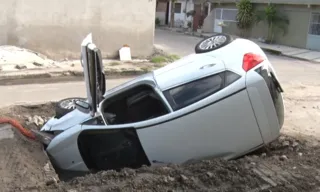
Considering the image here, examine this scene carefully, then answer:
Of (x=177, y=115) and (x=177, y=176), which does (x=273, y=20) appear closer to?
(x=177, y=115)

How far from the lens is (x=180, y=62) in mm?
5203

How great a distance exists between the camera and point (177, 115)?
14.7ft

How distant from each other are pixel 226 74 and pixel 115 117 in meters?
1.41

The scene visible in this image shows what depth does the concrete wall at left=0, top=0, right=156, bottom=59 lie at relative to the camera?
14367 millimetres

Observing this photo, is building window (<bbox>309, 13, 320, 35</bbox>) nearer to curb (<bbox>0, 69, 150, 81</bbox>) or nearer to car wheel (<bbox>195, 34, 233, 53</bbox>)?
curb (<bbox>0, 69, 150, 81</bbox>)

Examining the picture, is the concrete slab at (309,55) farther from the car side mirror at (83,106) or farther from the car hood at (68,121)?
the car hood at (68,121)

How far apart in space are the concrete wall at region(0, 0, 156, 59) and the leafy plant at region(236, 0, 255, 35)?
13.8 meters

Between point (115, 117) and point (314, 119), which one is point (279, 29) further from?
point (115, 117)

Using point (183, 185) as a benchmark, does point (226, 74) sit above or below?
above

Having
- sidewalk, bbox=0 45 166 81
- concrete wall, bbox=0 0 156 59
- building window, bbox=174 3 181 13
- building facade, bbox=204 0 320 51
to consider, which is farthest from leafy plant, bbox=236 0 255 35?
sidewalk, bbox=0 45 166 81

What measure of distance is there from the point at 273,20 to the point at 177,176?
24.4 meters

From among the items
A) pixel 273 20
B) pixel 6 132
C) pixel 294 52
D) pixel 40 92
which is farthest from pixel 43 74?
pixel 273 20

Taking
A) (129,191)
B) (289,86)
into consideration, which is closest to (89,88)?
(129,191)

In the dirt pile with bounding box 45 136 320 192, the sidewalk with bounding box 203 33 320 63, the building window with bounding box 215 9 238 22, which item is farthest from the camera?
the building window with bounding box 215 9 238 22
